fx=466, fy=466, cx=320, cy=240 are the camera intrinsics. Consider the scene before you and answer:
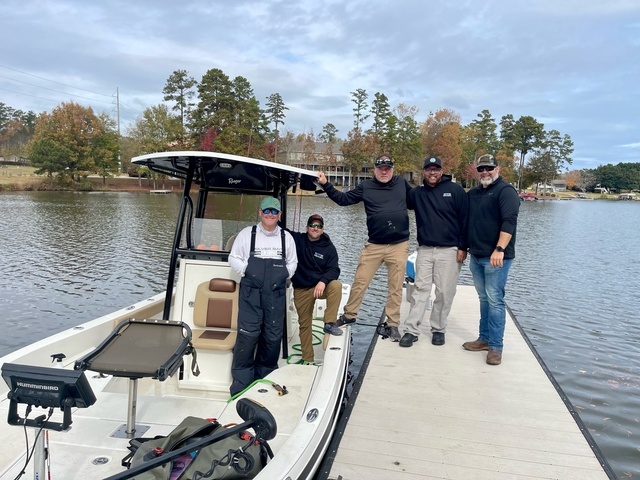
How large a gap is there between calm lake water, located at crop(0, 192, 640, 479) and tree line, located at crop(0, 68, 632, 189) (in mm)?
18618

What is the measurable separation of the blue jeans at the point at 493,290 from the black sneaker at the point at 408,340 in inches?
32.4

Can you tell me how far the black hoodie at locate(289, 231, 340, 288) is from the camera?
191 inches

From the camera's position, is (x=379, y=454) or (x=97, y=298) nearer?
(x=379, y=454)

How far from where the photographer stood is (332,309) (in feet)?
16.3

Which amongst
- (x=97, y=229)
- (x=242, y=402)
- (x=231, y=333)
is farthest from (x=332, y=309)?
(x=97, y=229)

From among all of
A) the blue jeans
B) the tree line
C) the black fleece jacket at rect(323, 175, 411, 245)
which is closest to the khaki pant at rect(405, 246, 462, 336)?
the blue jeans

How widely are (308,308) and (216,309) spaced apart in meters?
0.98

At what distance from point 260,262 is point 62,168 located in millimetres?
50581

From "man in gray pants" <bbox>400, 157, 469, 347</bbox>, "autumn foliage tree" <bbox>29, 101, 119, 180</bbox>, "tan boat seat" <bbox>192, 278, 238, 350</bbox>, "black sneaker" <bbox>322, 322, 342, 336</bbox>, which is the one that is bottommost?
"black sneaker" <bbox>322, 322, 342, 336</bbox>

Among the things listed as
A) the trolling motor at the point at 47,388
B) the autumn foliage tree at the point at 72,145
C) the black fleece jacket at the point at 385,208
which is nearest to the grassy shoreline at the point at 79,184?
the autumn foliage tree at the point at 72,145

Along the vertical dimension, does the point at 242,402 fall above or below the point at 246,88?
below

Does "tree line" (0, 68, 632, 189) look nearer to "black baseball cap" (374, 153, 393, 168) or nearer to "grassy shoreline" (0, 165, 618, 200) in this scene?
"grassy shoreline" (0, 165, 618, 200)

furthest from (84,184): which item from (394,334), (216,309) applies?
(394,334)

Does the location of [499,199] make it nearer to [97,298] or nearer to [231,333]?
[231,333]
